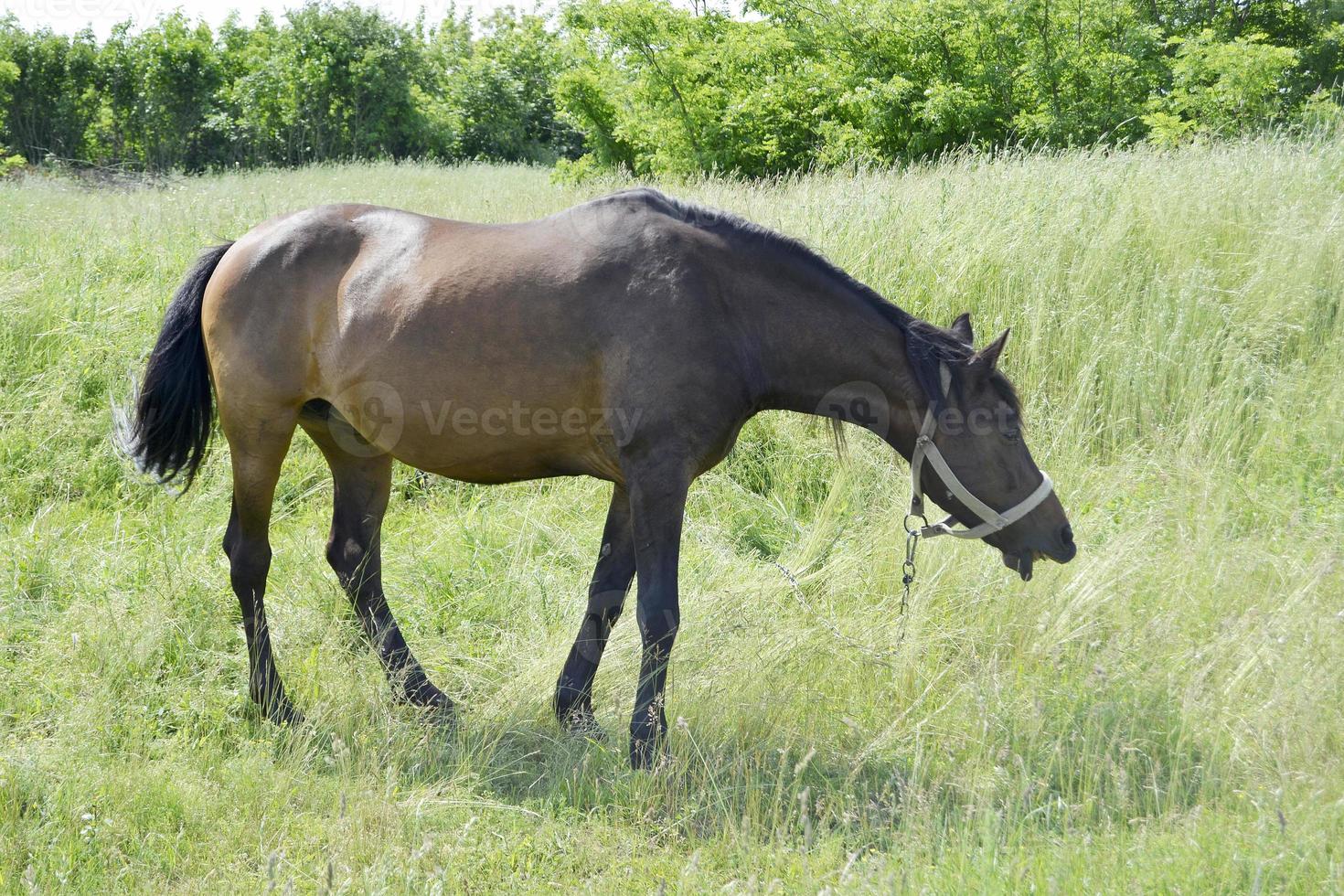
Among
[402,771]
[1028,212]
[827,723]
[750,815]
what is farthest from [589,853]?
[1028,212]

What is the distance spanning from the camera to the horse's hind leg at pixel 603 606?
4.05 metres

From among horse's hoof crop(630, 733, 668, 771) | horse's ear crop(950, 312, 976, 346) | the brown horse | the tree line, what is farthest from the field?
the tree line

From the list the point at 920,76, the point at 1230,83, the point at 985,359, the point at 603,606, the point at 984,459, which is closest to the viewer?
the point at 985,359

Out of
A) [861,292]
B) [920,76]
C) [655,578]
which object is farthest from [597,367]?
[920,76]

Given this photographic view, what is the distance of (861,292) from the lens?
3703 millimetres

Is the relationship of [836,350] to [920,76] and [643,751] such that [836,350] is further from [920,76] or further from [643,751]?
[920,76]

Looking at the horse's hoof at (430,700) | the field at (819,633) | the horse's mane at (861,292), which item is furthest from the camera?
the horse's hoof at (430,700)

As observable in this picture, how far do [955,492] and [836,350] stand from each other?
69 centimetres

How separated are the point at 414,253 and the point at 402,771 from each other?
77.1 inches

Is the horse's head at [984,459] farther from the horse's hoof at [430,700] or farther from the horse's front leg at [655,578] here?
the horse's hoof at [430,700]

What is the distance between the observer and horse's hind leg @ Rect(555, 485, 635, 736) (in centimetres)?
405

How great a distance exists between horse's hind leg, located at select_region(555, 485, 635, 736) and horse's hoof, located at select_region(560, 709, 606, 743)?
0.10m

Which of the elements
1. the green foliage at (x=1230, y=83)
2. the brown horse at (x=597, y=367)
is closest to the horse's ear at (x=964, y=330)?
the brown horse at (x=597, y=367)

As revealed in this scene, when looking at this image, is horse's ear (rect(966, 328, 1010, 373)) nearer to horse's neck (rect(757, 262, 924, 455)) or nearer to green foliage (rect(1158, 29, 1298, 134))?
horse's neck (rect(757, 262, 924, 455))
